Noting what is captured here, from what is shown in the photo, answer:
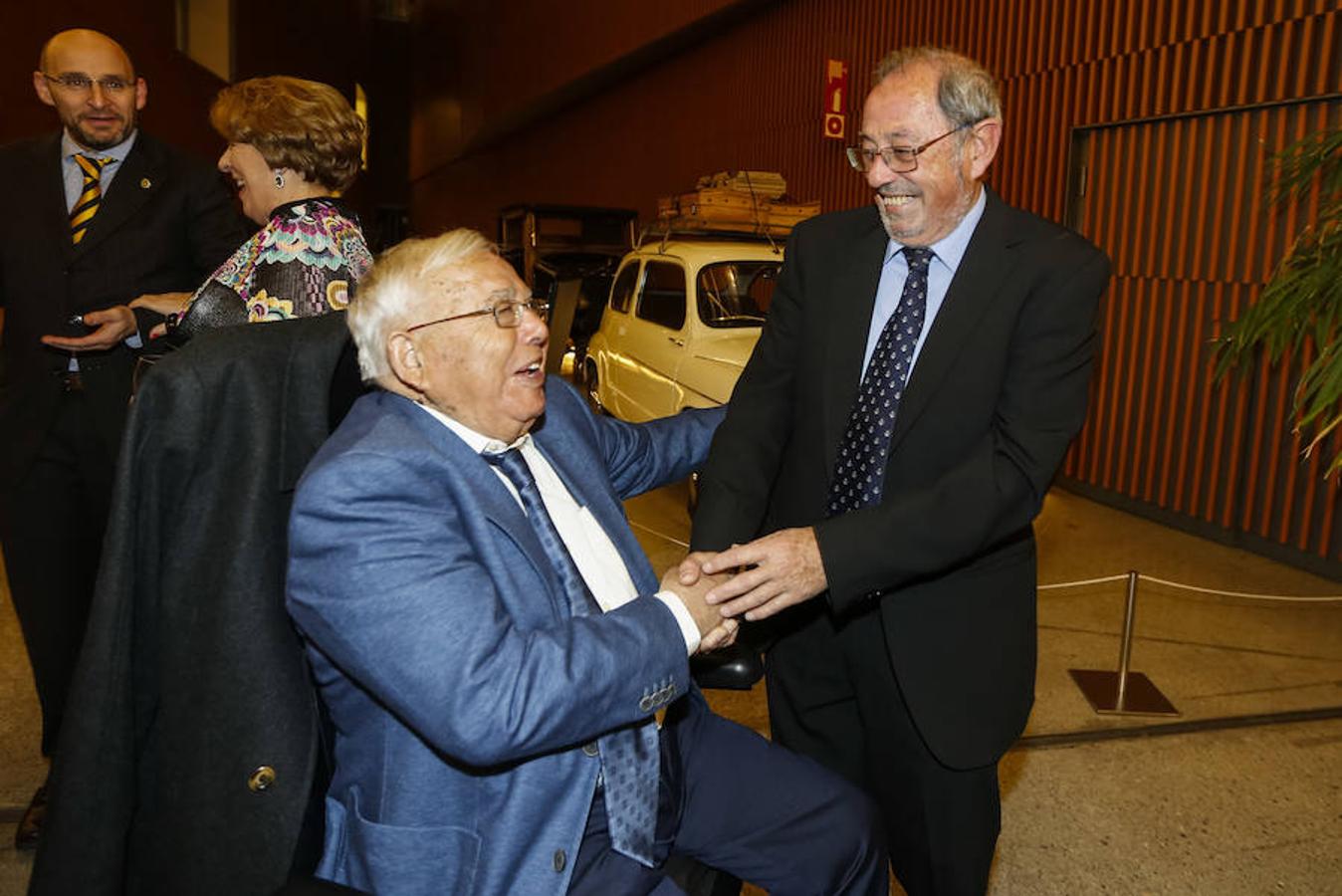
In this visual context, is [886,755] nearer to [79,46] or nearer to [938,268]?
[938,268]

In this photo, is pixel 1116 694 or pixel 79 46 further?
pixel 1116 694

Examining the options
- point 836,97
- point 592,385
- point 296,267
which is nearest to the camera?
point 296,267

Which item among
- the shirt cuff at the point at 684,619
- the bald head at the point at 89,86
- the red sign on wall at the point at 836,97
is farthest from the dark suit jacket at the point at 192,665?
the red sign on wall at the point at 836,97

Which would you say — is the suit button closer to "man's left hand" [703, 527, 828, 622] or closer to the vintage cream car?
"man's left hand" [703, 527, 828, 622]

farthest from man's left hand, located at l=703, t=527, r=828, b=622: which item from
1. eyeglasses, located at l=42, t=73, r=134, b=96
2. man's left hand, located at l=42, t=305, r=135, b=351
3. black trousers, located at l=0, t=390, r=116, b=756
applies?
eyeglasses, located at l=42, t=73, r=134, b=96

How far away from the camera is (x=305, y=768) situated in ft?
4.62

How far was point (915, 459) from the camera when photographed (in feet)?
5.77

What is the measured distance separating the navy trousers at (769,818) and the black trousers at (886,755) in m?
0.12

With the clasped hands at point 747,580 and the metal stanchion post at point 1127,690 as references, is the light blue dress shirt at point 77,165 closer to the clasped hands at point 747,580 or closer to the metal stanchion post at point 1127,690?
the clasped hands at point 747,580

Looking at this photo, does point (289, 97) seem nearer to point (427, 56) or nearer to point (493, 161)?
point (493, 161)

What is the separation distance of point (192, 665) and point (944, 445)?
1241mm

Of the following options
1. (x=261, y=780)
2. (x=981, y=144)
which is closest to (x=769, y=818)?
(x=261, y=780)

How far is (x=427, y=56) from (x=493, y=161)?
6815 millimetres

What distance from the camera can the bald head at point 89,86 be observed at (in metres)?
2.50
